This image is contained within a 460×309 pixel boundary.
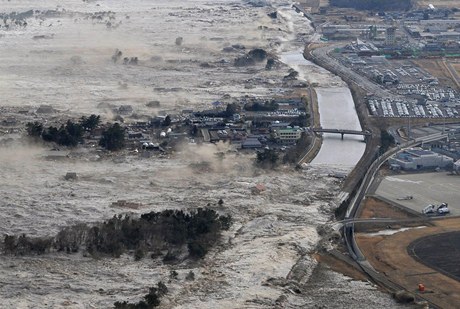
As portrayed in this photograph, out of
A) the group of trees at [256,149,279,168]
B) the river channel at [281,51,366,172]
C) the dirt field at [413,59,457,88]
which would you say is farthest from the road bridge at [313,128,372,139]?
the dirt field at [413,59,457,88]

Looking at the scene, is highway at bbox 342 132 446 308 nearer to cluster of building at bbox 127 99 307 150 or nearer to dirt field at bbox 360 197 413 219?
dirt field at bbox 360 197 413 219

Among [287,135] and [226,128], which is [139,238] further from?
[226,128]

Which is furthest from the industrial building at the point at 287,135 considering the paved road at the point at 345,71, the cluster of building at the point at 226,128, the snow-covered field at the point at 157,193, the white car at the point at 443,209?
the paved road at the point at 345,71

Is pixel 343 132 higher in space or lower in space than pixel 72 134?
lower

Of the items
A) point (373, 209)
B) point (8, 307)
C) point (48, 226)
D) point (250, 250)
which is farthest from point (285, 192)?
point (8, 307)

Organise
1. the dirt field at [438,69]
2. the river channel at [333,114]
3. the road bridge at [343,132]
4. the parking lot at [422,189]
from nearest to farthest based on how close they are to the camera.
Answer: the parking lot at [422,189] → the river channel at [333,114] → the road bridge at [343,132] → the dirt field at [438,69]

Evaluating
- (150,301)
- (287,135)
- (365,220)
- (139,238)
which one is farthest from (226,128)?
(150,301)

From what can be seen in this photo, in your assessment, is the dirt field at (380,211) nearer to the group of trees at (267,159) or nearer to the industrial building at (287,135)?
the group of trees at (267,159)
